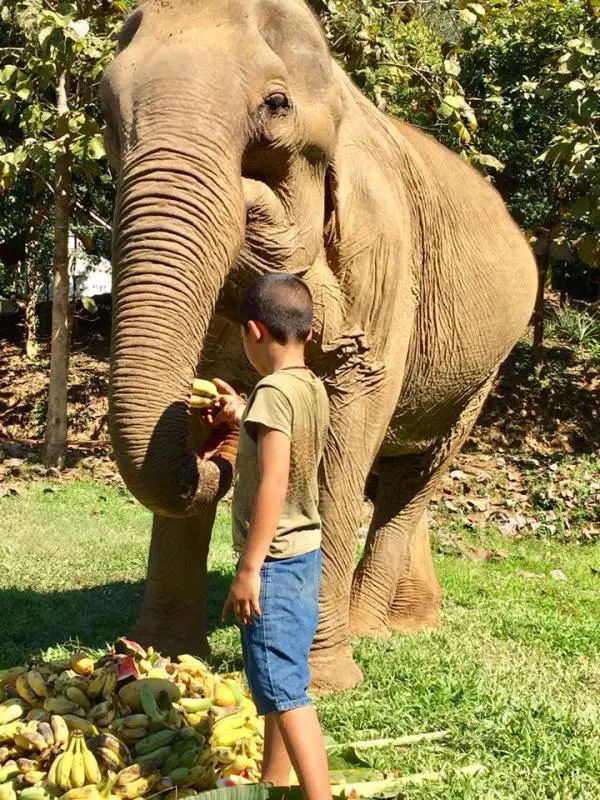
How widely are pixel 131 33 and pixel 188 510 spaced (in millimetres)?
2022

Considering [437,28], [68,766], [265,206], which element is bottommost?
[68,766]

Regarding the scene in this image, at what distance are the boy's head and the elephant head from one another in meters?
0.41

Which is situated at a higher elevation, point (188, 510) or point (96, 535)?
point (188, 510)

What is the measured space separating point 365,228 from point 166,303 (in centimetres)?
144

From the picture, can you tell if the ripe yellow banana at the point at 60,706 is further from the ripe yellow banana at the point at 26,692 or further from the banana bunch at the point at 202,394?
the banana bunch at the point at 202,394

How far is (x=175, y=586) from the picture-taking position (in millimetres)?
4980

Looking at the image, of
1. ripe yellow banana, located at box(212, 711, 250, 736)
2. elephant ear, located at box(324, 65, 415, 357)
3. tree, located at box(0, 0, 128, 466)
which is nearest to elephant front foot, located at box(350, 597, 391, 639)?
elephant ear, located at box(324, 65, 415, 357)

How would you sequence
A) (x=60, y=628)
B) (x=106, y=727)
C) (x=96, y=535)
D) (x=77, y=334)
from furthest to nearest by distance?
(x=77, y=334), (x=96, y=535), (x=60, y=628), (x=106, y=727)

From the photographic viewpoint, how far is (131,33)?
4.07 m

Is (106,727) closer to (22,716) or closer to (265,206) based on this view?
(22,716)

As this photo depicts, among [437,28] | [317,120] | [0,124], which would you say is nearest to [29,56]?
[0,124]

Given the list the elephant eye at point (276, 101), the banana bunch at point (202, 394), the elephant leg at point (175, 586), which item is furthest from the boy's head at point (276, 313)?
the elephant leg at point (175, 586)

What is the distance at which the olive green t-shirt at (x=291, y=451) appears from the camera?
2.88 metres


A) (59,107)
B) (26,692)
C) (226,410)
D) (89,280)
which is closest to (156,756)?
(26,692)
